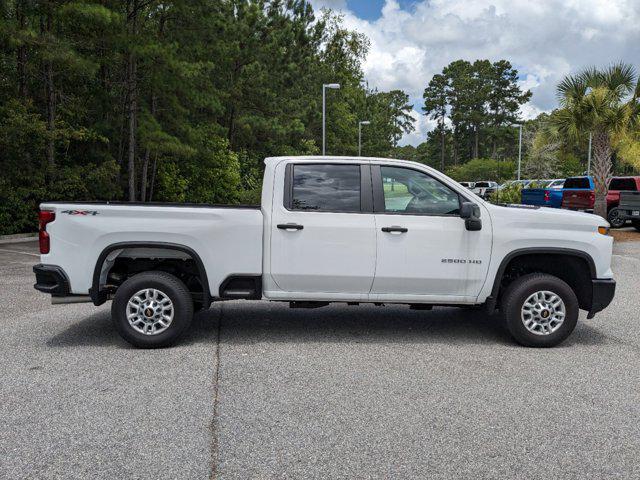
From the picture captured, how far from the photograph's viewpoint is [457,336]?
6469mm

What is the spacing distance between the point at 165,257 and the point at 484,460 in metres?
3.61

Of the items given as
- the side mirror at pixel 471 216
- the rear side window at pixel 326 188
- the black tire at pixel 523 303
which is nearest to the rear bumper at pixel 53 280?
the rear side window at pixel 326 188

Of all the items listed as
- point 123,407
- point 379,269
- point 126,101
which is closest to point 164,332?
point 123,407

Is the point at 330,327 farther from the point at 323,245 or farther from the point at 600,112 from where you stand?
the point at 600,112

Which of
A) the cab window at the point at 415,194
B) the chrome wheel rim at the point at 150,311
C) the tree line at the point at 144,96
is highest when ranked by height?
the tree line at the point at 144,96

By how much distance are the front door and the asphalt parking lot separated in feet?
2.00

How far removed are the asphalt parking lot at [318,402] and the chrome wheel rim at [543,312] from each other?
274 mm

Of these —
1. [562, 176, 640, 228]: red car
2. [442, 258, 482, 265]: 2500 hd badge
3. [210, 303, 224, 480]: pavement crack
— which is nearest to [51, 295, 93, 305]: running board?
[210, 303, 224, 480]: pavement crack

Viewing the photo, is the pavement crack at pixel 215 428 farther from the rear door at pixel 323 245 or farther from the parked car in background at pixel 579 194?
the parked car in background at pixel 579 194

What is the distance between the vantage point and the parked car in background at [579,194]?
21.6 meters

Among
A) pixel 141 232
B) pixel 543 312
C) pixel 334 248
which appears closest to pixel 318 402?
pixel 334 248

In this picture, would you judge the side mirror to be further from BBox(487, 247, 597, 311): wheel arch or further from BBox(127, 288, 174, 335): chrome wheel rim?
BBox(127, 288, 174, 335): chrome wheel rim

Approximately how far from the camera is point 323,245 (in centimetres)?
583

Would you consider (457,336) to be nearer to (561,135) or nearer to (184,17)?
(561,135)
